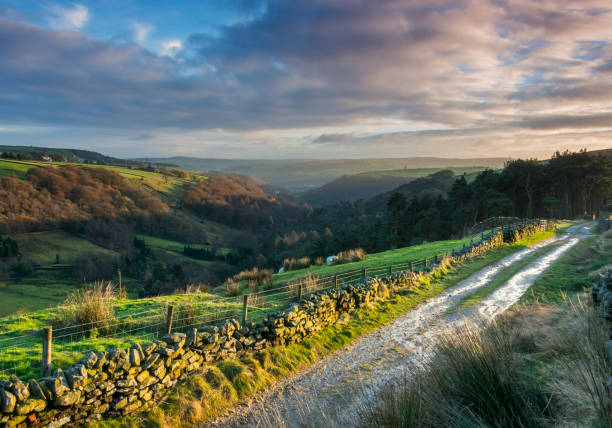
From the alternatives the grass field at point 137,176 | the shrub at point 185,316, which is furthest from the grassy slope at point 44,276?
the grass field at point 137,176

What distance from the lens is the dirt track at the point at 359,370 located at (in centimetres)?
422

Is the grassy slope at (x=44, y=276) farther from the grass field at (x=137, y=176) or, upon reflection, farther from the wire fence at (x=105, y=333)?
the grass field at (x=137, y=176)

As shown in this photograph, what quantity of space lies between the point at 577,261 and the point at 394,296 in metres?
11.1

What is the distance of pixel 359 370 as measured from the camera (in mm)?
7285

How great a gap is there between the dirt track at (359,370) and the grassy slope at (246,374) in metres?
0.28

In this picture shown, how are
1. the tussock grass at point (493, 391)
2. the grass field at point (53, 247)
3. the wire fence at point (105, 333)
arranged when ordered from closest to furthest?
the tussock grass at point (493, 391)
the wire fence at point (105, 333)
the grass field at point (53, 247)

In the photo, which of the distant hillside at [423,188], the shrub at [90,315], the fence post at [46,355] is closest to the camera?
the fence post at [46,355]

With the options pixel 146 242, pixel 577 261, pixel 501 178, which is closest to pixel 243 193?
pixel 146 242

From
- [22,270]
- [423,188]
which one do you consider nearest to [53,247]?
[22,270]

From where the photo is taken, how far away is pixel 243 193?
6870 inches

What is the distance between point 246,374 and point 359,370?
2475 mm

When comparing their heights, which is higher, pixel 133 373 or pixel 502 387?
pixel 502 387

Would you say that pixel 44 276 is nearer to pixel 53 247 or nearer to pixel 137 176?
pixel 53 247

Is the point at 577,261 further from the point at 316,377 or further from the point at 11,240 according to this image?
the point at 11,240
